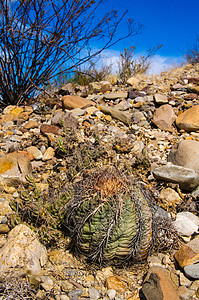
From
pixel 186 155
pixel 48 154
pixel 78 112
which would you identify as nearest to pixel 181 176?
pixel 186 155

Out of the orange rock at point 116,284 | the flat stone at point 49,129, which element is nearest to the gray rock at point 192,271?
the orange rock at point 116,284

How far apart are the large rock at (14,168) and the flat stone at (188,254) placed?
2392 mm

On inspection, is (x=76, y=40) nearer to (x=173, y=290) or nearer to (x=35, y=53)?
(x=35, y=53)

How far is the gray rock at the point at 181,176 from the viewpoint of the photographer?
3.47m

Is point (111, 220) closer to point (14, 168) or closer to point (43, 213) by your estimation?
point (43, 213)

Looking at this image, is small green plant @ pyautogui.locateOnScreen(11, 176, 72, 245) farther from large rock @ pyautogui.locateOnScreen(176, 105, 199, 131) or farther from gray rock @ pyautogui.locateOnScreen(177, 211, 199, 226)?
large rock @ pyautogui.locateOnScreen(176, 105, 199, 131)

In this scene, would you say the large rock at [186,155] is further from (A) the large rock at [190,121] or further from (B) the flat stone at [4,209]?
(B) the flat stone at [4,209]

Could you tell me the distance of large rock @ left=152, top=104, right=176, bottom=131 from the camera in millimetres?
5031

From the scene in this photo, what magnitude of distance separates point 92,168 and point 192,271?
1.75 meters

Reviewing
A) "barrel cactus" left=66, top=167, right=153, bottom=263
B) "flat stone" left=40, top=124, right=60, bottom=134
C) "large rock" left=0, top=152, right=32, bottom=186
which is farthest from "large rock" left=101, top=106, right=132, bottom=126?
"barrel cactus" left=66, top=167, right=153, bottom=263

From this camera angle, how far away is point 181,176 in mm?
3496

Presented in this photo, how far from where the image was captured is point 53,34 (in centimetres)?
558

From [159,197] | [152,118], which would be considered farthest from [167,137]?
[159,197]

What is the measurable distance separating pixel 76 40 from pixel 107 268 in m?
5.13
